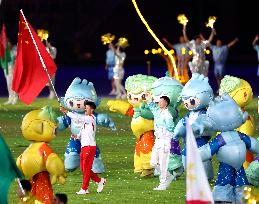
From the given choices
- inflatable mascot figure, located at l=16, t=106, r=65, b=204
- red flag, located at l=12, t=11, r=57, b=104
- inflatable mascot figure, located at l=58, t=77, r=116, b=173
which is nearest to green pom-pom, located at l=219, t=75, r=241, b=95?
inflatable mascot figure, located at l=58, t=77, r=116, b=173

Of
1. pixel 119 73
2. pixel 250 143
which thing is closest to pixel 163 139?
pixel 250 143

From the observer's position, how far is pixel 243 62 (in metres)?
56.8

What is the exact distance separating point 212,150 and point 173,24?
40006 millimetres

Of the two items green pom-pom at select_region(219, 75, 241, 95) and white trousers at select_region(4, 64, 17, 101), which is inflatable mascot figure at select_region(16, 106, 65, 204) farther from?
white trousers at select_region(4, 64, 17, 101)

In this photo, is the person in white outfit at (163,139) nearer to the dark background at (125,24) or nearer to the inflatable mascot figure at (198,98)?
the inflatable mascot figure at (198,98)

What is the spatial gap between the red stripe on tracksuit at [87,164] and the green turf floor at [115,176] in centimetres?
21

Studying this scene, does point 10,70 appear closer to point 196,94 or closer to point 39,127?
point 196,94

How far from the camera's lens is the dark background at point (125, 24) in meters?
56.4

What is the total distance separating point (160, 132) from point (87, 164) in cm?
137

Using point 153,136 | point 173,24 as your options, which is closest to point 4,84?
point 173,24

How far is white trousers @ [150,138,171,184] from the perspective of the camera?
69.8 feet

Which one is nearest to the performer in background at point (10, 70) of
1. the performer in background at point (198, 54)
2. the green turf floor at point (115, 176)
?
the green turf floor at point (115, 176)

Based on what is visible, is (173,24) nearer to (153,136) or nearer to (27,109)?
(27,109)

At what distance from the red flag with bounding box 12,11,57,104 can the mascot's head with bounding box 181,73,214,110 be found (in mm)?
3281
